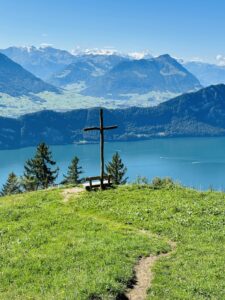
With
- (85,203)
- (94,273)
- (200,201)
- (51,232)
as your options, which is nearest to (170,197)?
(200,201)

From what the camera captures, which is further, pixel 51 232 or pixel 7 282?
pixel 51 232

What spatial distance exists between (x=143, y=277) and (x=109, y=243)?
13.1 ft

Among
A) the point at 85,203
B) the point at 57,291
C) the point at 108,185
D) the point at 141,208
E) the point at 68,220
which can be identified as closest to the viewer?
the point at 57,291

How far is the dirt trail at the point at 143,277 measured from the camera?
1719cm

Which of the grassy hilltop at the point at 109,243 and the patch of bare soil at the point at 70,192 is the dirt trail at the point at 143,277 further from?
the patch of bare soil at the point at 70,192

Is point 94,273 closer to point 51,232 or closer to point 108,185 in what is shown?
point 51,232

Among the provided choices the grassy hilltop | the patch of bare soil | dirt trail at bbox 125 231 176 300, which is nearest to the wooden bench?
the patch of bare soil

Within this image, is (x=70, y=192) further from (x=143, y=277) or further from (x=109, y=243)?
(x=143, y=277)

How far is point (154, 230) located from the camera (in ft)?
83.3

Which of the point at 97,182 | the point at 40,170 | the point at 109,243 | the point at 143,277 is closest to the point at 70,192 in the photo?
the point at 97,182

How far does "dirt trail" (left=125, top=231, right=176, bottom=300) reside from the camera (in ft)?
56.4

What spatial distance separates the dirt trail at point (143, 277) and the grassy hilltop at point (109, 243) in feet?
0.92

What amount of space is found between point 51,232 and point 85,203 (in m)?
7.46

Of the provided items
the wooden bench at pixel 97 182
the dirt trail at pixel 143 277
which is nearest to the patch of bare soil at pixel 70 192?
the wooden bench at pixel 97 182
